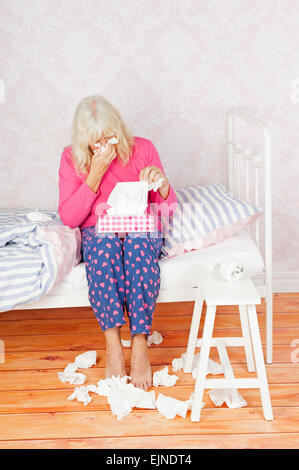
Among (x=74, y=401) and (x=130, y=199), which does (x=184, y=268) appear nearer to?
(x=130, y=199)

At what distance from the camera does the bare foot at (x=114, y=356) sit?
5.21ft

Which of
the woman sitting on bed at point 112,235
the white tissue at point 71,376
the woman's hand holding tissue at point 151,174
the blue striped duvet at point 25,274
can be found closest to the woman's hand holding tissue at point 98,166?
the woman sitting on bed at point 112,235

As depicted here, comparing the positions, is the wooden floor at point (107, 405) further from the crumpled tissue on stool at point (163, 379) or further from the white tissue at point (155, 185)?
the white tissue at point (155, 185)

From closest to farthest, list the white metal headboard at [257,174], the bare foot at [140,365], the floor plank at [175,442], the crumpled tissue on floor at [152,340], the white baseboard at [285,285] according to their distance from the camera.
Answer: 1. the floor plank at [175,442]
2. the bare foot at [140,365]
3. the white metal headboard at [257,174]
4. the crumpled tissue on floor at [152,340]
5. the white baseboard at [285,285]

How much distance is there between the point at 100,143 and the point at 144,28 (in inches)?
28.4

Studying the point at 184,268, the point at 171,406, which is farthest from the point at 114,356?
the point at 184,268

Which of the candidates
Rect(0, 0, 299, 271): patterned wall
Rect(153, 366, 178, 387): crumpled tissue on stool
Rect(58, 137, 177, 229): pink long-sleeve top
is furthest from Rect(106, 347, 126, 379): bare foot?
Rect(0, 0, 299, 271): patterned wall

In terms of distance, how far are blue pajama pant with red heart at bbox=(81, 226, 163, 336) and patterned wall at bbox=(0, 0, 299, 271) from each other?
78cm

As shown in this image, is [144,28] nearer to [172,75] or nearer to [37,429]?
[172,75]

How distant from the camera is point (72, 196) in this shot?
5.77ft

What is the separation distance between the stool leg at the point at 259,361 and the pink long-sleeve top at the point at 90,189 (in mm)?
556

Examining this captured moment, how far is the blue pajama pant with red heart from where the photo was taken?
5.15ft

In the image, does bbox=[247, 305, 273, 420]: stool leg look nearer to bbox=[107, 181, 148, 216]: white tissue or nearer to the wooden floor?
the wooden floor

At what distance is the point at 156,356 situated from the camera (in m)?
1.78
